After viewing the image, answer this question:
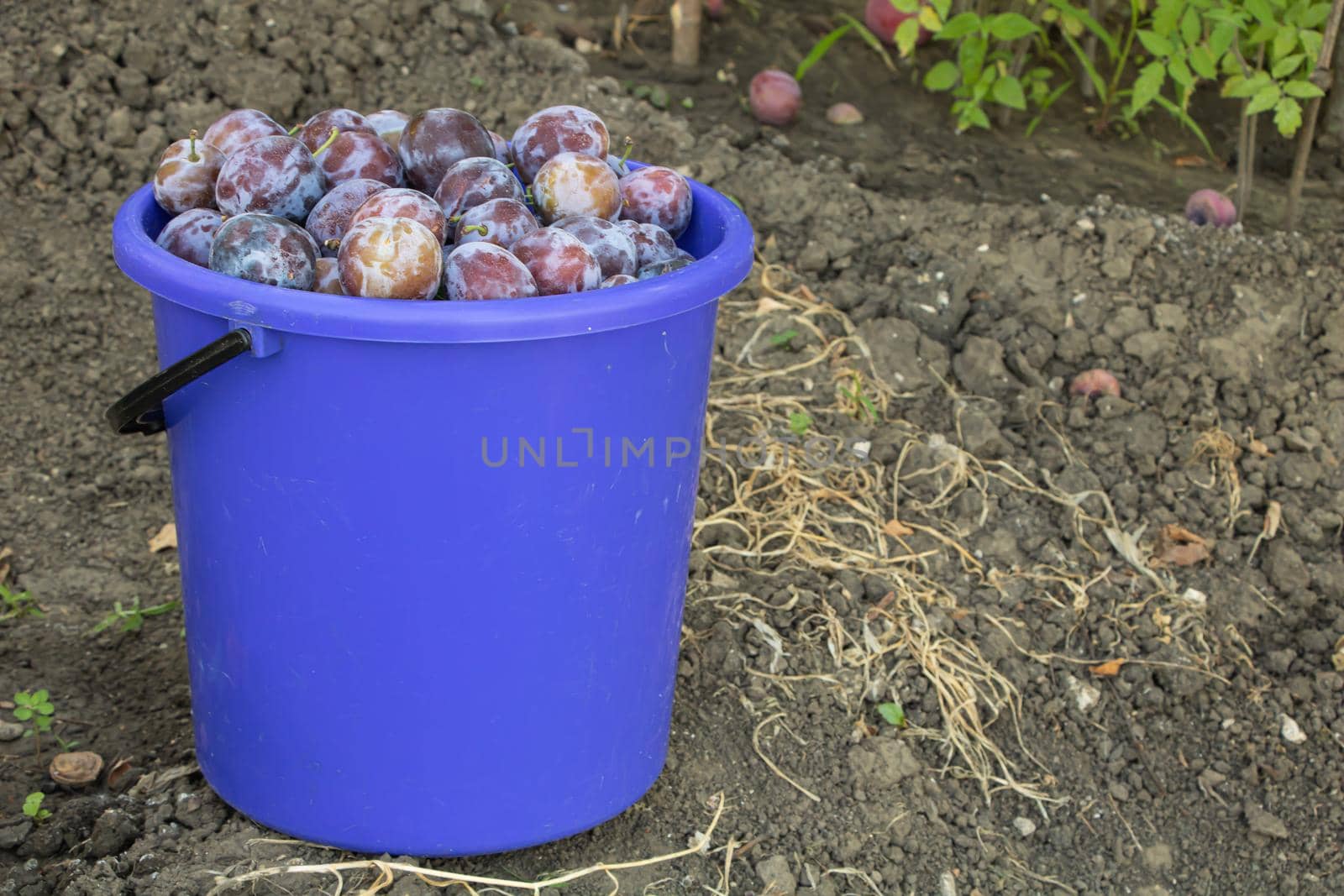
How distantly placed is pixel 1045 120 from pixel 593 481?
2802mm

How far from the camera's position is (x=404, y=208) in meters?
1.54

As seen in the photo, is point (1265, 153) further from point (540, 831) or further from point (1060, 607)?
point (540, 831)

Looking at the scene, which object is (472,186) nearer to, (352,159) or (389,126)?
(352,159)

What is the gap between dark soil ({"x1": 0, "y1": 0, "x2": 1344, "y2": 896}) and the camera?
2.10 meters

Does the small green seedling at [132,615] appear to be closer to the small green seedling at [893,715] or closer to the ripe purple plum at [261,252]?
the ripe purple plum at [261,252]

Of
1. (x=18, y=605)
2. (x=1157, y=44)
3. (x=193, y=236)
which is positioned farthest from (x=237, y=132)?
(x=1157, y=44)

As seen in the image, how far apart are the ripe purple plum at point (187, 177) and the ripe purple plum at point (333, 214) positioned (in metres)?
0.15

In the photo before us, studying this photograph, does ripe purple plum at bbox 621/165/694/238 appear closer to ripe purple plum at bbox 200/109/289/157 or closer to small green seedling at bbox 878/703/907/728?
ripe purple plum at bbox 200/109/289/157

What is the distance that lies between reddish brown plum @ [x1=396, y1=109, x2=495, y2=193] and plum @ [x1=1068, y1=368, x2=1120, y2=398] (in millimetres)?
1669

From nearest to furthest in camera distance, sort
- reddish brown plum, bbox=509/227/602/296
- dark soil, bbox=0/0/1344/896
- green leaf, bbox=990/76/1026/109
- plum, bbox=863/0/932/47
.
→ reddish brown plum, bbox=509/227/602/296 → dark soil, bbox=0/0/1344/896 → green leaf, bbox=990/76/1026/109 → plum, bbox=863/0/932/47

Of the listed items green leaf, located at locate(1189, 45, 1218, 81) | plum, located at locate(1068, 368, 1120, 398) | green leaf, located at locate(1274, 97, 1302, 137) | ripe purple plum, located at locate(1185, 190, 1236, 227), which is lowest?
plum, located at locate(1068, 368, 1120, 398)

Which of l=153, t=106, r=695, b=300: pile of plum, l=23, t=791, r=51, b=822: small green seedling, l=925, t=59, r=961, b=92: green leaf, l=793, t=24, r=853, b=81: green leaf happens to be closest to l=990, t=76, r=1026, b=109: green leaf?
l=925, t=59, r=961, b=92: green leaf

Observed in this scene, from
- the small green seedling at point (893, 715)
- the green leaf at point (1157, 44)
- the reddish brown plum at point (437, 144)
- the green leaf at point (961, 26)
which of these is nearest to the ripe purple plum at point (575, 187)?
the reddish brown plum at point (437, 144)

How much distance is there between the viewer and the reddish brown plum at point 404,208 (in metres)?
1.53
